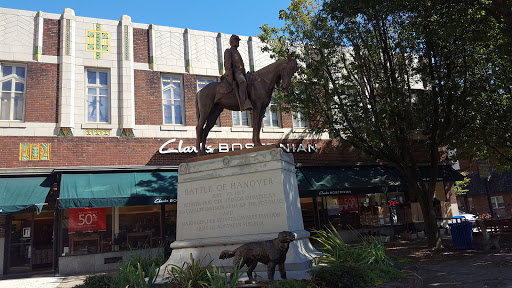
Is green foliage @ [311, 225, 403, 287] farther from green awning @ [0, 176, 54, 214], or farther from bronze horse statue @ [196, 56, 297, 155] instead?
green awning @ [0, 176, 54, 214]

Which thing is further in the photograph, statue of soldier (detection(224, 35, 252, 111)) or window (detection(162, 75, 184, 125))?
window (detection(162, 75, 184, 125))

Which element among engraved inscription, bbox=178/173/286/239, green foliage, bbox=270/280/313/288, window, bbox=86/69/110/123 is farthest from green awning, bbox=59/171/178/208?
green foliage, bbox=270/280/313/288

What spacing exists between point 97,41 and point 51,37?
1829 millimetres

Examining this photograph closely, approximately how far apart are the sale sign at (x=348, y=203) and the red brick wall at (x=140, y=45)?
11.8 metres

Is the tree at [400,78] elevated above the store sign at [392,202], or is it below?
above

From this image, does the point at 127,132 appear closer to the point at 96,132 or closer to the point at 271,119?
the point at 96,132

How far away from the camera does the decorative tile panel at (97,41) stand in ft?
58.9

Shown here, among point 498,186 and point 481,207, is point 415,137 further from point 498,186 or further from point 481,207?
point 481,207

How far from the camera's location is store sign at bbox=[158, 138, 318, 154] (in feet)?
59.4

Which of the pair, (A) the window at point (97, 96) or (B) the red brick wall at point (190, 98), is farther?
(B) the red brick wall at point (190, 98)

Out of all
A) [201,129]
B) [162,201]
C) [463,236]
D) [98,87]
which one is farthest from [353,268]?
[98,87]

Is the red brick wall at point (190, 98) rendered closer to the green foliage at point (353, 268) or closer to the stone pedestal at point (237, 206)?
the stone pedestal at point (237, 206)

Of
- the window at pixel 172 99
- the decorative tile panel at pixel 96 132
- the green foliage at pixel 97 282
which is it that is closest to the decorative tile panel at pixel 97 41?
the window at pixel 172 99

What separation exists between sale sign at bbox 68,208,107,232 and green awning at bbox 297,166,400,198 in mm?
8351
